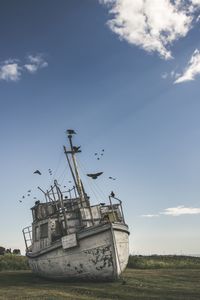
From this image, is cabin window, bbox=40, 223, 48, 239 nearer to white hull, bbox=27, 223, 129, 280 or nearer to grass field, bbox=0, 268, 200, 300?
white hull, bbox=27, 223, 129, 280

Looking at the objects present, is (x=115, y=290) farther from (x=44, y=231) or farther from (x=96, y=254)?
(x=44, y=231)

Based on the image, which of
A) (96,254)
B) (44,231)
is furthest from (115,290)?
(44,231)

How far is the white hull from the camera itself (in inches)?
811

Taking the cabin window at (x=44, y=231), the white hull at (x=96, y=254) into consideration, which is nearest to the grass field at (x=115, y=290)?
the white hull at (x=96, y=254)

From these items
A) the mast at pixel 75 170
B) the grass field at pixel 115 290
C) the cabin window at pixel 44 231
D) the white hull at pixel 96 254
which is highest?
the mast at pixel 75 170

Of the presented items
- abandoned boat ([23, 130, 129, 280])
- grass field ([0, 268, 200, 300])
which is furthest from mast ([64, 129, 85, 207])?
grass field ([0, 268, 200, 300])

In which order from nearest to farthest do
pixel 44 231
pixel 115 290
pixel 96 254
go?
pixel 115 290 < pixel 96 254 < pixel 44 231

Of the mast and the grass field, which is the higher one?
the mast

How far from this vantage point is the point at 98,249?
20672mm

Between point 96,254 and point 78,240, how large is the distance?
1.24m

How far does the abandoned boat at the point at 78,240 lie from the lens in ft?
67.9

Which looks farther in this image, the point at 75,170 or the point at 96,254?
the point at 75,170

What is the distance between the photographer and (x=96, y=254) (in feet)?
67.9

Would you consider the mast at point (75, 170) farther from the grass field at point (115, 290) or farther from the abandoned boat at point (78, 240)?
the grass field at point (115, 290)
